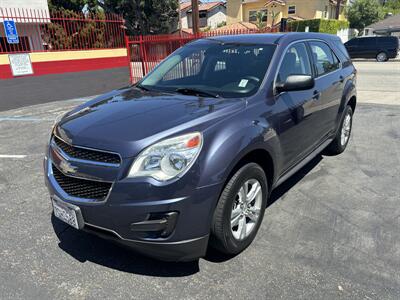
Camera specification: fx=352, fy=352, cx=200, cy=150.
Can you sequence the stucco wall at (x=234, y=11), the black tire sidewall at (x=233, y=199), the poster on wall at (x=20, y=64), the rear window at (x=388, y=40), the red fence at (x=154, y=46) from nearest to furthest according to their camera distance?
1. the black tire sidewall at (x=233, y=199)
2. the poster on wall at (x=20, y=64)
3. the red fence at (x=154, y=46)
4. the rear window at (x=388, y=40)
5. the stucco wall at (x=234, y=11)

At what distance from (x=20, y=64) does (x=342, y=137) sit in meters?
8.97

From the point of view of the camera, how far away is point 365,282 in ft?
8.64

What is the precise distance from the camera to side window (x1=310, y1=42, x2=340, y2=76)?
14.0 ft

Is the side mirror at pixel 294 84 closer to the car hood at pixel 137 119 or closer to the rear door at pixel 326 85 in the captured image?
the car hood at pixel 137 119

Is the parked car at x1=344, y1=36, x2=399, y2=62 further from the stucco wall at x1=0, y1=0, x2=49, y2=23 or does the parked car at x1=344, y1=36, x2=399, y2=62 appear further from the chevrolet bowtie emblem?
the chevrolet bowtie emblem

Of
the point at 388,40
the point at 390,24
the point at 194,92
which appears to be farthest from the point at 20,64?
the point at 390,24

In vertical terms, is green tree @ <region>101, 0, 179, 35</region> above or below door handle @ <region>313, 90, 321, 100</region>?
above

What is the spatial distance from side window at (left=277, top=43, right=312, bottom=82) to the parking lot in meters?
1.38

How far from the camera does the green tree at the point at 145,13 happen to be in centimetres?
3775

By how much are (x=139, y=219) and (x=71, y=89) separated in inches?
403

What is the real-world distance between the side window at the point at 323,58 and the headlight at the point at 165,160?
2554mm

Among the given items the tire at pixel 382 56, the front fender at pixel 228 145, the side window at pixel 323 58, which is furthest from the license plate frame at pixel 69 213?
the tire at pixel 382 56

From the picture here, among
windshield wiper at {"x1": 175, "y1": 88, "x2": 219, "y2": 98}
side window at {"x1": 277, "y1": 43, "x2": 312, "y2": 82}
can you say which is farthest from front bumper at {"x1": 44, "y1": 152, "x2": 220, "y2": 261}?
side window at {"x1": 277, "y1": 43, "x2": 312, "y2": 82}

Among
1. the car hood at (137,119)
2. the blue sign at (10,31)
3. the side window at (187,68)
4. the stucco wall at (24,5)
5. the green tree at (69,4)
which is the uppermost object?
the green tree at (69,4)
